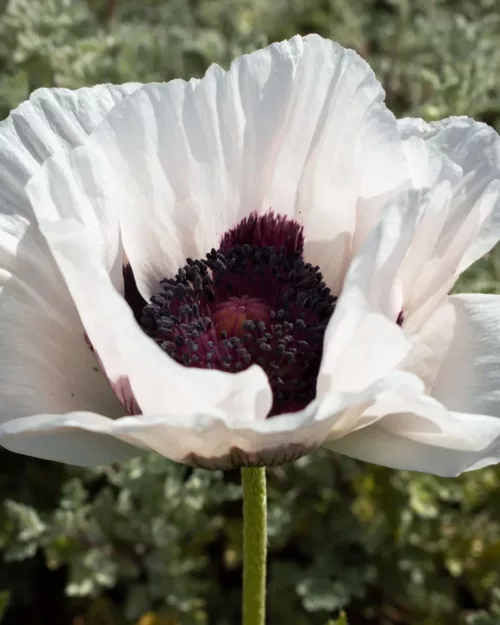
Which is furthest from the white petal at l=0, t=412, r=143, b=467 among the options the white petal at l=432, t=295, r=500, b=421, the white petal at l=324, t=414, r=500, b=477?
the white petal at l=432, t=295, r=500, b=421

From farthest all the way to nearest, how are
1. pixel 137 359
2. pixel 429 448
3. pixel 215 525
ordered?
pixel 215 525 < pixel 429 448 < pixel 137 359

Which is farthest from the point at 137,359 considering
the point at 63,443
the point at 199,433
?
the point at 63,443

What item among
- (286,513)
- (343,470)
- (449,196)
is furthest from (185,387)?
(343,470)

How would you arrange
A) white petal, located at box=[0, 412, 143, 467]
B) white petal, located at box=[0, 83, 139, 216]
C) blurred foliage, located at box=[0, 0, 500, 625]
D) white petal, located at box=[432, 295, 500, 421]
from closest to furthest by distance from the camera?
white petal, located at box=[0, 412, 143, 467] → white petal, located at box=[432, 295, 500, 421] → white petal, located at box=[0, 83, 139, 216] → blurred foliage, located at box=[0, 0, 500, 625]

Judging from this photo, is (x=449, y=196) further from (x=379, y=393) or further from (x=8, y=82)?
(x=8, y=82)

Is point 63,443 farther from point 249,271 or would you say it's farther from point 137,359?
point 249,271

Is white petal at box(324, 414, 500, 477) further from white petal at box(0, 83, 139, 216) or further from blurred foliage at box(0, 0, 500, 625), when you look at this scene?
blurred foliage at box(0, 0, 500, 625)
